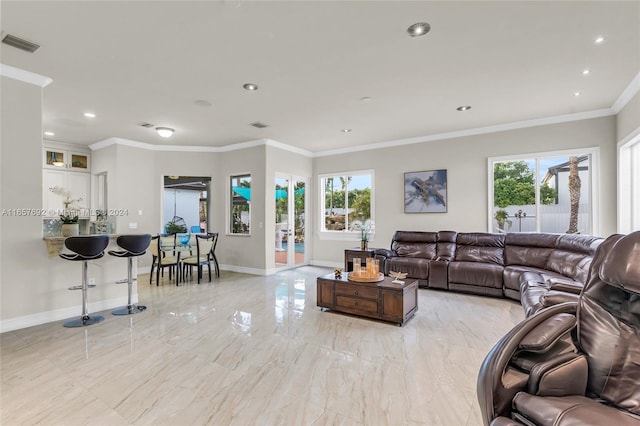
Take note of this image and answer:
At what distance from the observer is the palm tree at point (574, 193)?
16.9 feet

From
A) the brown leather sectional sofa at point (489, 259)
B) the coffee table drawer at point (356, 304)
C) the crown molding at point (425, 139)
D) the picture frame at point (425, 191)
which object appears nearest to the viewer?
the coffee table drawer at point (356, 304)

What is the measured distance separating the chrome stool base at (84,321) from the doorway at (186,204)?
3.55m

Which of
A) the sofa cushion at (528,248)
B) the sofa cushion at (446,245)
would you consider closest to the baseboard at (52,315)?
the sofa cushion at (446,245)

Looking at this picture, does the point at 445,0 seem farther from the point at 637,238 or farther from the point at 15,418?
the point at 15,418

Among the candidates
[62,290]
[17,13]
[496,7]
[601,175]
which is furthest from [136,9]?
[601,175]

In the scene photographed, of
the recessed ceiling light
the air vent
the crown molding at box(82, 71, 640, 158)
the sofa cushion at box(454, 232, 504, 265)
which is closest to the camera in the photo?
the recessed ceiling light

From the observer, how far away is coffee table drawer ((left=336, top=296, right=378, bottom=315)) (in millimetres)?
3699

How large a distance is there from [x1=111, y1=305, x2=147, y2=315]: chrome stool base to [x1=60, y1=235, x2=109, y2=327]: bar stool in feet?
0.72

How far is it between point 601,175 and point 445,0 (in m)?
4.35

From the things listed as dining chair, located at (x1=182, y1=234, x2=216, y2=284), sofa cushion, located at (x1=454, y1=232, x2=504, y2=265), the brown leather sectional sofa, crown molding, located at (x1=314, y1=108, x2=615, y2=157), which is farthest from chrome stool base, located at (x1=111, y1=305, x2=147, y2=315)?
crown molding, located at (x1=314, y1=108, x2=615, y2=157)

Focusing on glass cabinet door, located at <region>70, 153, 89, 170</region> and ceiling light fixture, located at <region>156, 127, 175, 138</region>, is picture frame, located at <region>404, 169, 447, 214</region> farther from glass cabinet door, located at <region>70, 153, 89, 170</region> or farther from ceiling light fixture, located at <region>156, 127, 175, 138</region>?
glass cabinet door, located at <region>70, 153, 89, 170</region>

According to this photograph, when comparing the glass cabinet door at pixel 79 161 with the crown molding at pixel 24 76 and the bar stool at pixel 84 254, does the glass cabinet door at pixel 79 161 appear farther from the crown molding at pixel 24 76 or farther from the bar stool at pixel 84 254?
the bar stool at pixel 84 254

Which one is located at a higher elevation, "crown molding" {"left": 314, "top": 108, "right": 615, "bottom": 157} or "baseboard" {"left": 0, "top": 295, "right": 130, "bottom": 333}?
"crown molding" {"left": 314, "top": 108, "right": 615, "bottom": 157}

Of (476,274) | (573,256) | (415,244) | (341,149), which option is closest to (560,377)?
(573,256)
